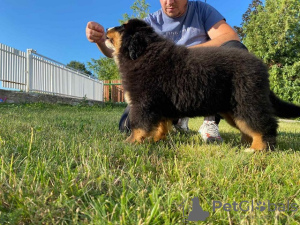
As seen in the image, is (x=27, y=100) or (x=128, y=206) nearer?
(x=128, y=206)

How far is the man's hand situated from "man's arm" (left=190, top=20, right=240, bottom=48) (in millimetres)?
1300

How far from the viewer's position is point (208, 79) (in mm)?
2475

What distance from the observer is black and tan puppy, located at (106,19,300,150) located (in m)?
2.48

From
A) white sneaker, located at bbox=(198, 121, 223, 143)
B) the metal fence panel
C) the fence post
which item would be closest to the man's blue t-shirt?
white sneaker, located at bbox=(198, 121, 223, 143)

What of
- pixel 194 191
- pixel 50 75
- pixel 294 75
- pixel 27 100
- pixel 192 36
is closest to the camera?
pixel 194 191

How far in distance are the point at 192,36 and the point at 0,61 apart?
365 inches

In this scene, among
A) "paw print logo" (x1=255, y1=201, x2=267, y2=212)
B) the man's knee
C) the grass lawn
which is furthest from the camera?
the man's knee

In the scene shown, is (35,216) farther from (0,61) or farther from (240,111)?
(0,61)

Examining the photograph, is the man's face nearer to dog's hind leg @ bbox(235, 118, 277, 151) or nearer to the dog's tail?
the dog's tail

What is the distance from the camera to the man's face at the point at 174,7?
12.0 feet

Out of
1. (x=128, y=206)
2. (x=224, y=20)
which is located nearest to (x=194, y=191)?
(x=128, y=206)

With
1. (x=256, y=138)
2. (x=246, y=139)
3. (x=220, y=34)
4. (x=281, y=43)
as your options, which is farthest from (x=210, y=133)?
(x=281, y=43)

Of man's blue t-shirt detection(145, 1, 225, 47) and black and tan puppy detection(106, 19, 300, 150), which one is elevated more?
man's blue t-shirt detection(145, 1, 225, 47)

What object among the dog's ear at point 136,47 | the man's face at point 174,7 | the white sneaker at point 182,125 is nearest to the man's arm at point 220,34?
the man's face at point 174,7
